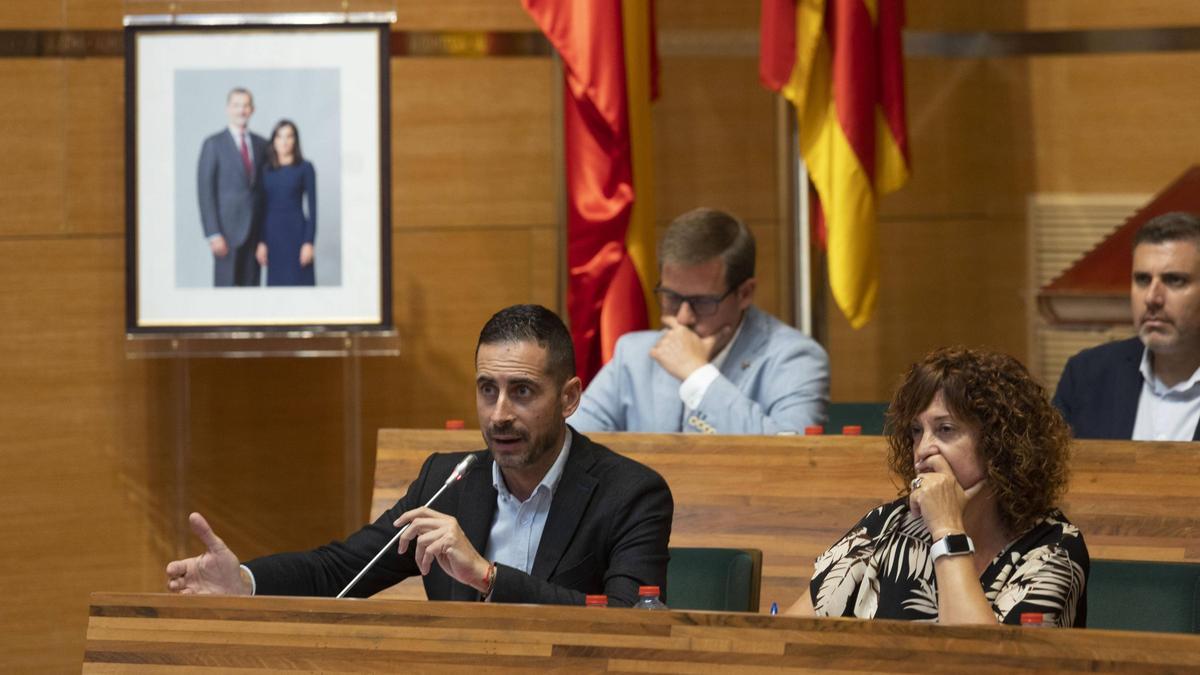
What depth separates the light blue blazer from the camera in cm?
417

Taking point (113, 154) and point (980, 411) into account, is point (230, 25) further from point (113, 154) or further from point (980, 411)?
point (980, 411)

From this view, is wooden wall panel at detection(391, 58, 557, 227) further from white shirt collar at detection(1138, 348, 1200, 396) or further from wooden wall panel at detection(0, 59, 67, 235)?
white shirt collar at detection(1138, 348, 1200, 396)

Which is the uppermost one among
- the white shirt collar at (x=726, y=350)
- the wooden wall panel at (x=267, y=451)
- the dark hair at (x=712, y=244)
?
the dark hair at (x=712, y=244)

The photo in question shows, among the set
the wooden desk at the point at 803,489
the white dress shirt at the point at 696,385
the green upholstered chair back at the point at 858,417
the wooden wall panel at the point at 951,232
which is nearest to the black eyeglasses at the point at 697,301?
the white dress shirt at the point at 696,385

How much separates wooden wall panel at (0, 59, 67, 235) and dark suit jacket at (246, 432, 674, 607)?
9.37 feet

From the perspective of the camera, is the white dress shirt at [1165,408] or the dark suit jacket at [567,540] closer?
the dark suit jacket at [567,540]

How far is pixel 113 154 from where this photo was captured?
17.5ft

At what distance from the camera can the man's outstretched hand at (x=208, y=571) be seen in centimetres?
258

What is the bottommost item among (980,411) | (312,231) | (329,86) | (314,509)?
(314,509)

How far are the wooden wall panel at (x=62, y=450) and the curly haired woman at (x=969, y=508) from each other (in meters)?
3.32

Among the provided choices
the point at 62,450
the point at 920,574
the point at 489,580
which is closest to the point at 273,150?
the point at 62,450

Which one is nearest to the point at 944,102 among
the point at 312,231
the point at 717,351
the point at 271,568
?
the point at 717,351

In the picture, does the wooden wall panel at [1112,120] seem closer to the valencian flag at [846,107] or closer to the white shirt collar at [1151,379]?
the valencian flag at [846,107]

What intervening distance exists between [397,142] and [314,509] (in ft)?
4.22
